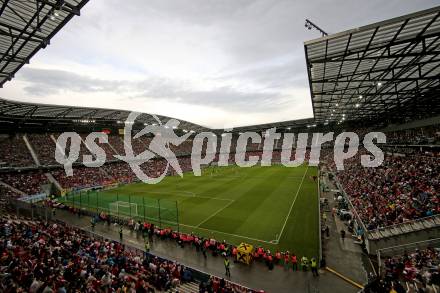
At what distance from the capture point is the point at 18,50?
1512 cm

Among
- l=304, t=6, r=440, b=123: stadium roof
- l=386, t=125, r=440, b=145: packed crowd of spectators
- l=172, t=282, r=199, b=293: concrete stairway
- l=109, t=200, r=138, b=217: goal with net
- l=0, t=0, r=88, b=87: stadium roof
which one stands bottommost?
l=172, t=282, r=199, b=293: concrete stairway

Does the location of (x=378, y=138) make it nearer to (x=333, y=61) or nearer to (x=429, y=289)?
(x=333, y=61)

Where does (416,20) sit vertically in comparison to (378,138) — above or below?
above

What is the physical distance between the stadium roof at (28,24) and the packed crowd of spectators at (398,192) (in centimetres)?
2267

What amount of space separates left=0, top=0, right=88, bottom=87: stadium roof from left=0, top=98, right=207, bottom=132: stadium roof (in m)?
22.4

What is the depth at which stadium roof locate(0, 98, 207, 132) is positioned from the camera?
126ft

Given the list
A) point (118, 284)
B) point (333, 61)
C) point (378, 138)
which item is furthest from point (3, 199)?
point (378, 138)

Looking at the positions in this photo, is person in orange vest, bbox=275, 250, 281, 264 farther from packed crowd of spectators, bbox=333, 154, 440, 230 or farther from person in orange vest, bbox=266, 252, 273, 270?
packed crowd of spectators, bbox=333, 154, 440, 230

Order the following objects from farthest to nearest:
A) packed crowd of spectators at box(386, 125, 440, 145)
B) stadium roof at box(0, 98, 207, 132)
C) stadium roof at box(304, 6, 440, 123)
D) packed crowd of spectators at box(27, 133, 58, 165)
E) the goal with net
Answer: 1. packed crowd of spectators at box(27, 133, 58, 165)
2. stadium roof at box(0, 98, 207, 132)
3. packed crowd of spectators at box(386, 125, 440, 145)
4. the goal with net
5. stadium roof at box(304, 6, 440, 123)

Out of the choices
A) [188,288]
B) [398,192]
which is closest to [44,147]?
[188,288]

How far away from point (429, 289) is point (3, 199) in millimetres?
41696

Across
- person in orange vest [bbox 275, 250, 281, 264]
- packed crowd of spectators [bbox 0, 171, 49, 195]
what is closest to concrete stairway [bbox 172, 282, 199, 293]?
person in orange vest [bbox 275, 250, 281, 264]

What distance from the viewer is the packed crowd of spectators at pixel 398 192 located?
17.5m

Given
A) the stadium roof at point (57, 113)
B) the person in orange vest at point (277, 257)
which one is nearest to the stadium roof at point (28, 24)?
the person in orange vest at point (277, 257)
